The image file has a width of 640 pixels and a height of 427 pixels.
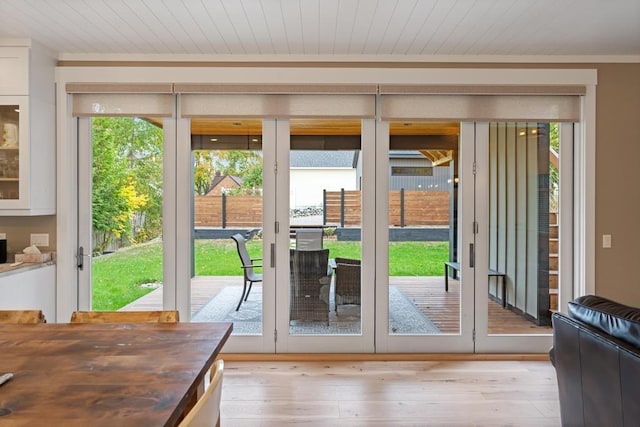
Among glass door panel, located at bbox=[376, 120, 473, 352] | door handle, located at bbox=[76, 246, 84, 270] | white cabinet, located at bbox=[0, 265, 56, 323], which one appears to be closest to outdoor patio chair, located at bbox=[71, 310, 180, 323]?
white cabinet, located at bbox=[0, 265, 56, 323]

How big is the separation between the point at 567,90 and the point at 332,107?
187 cm

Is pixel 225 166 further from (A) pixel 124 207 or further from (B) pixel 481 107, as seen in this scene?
(B) pixel 481 107

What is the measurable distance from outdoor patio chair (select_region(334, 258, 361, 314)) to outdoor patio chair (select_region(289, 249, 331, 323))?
9 cm

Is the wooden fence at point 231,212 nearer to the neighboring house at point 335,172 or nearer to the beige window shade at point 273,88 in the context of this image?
the neighboring house at point 335,172

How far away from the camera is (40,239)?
3.35 m

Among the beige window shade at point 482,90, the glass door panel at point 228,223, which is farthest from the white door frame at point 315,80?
the glass door panel at point 228,223

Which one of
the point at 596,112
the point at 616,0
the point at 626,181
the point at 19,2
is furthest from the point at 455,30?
the point at 19,2

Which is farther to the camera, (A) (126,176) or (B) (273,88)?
(A) (126,176)

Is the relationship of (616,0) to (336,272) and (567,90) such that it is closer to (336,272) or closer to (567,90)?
(567,90)

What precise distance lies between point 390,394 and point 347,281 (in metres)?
1.01

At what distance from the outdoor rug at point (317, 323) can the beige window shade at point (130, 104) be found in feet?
5.14

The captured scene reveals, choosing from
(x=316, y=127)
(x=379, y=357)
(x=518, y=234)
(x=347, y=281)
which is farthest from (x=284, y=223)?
(x=518, y=234)

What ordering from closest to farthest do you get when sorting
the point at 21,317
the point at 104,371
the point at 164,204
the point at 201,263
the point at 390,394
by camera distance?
the point at 104,371, the point at 21,317, the point at 390,394, the point at 164,204, the point at 201,263

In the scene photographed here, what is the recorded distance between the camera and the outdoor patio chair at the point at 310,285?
353 centimetres
